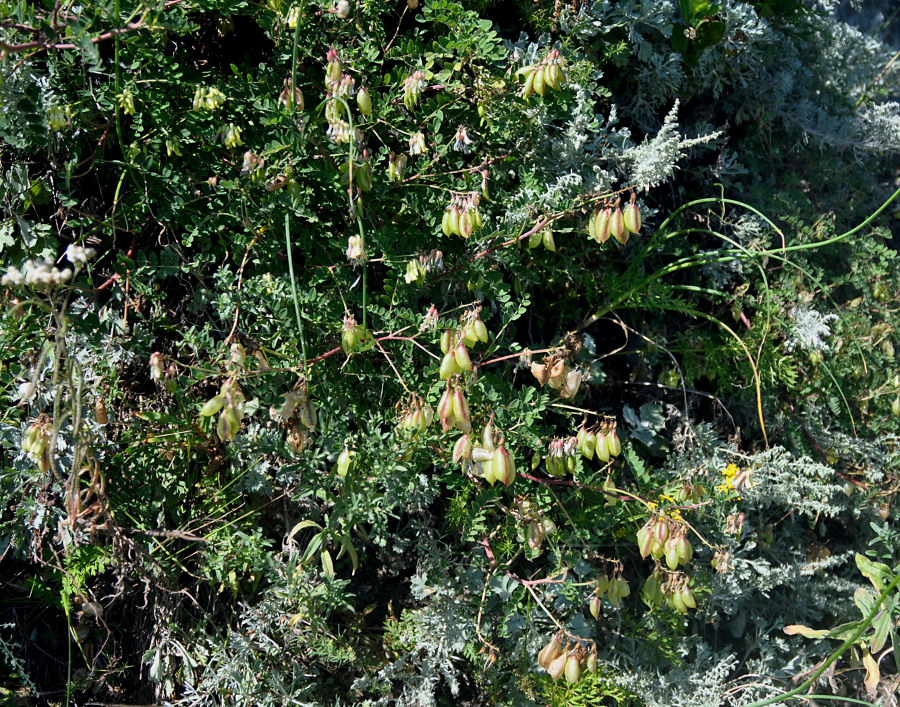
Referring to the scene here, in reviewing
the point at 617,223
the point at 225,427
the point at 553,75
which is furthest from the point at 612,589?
the point at 553,75

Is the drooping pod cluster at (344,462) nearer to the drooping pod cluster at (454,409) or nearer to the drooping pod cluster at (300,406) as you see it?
the drooping pod cluster at (300,406)

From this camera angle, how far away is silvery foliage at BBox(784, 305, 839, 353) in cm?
237

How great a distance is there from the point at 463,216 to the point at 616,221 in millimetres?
377

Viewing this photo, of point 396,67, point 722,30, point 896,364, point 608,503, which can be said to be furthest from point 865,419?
point 396,67

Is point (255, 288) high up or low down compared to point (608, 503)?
up

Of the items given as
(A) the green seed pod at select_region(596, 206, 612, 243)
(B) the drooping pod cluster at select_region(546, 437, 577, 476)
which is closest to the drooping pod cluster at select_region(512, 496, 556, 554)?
(B) the drooping pod cluster at select_region(546, 437, 577, 476)

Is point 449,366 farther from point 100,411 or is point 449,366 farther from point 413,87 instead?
point 100,411

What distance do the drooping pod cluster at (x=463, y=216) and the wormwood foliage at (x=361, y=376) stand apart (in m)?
0.01

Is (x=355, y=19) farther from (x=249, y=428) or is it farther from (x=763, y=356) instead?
(x=763, y=356)

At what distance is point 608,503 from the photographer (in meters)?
1.96

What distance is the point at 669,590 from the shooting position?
1937 millimetres

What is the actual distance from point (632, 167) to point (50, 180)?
5.27ft

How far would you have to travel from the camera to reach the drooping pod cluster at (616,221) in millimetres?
1709

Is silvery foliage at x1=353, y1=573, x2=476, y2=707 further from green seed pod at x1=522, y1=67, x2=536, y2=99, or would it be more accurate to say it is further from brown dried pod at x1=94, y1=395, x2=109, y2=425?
green seed pod at x1=522, y1=67, x2=536, y2=99
